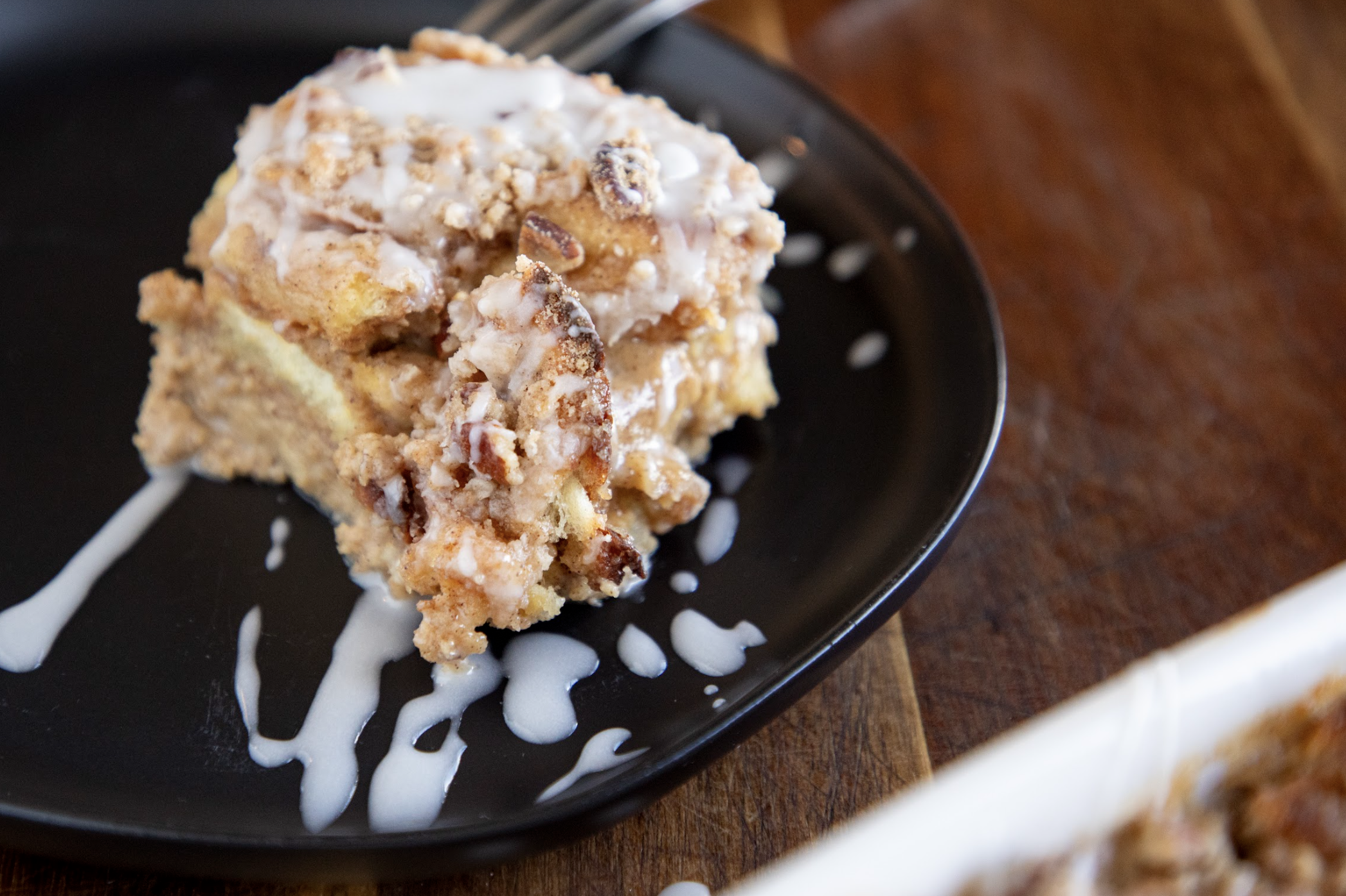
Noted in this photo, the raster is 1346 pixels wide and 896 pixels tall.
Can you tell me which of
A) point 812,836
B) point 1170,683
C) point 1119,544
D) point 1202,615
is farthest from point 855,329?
point 1170,683

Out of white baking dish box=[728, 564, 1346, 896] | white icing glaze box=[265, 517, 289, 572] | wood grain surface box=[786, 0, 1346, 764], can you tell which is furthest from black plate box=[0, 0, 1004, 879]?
white baking dish box=[728, 564, 1346, 896]

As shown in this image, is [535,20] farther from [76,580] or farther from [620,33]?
[76,580]

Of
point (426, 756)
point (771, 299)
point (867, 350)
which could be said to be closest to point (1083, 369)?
point (867, 350)

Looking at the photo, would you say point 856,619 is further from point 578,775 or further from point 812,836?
point 578,775

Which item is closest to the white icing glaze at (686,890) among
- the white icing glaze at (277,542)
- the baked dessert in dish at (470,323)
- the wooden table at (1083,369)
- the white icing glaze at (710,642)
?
the wooden table at (1083,369)

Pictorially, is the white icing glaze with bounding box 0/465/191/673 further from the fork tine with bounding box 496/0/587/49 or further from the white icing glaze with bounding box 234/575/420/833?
the fork tine with bounding box 496/0/587/49

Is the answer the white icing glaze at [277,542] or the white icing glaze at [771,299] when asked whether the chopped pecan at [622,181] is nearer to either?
the white icing glaze at [771,299]
